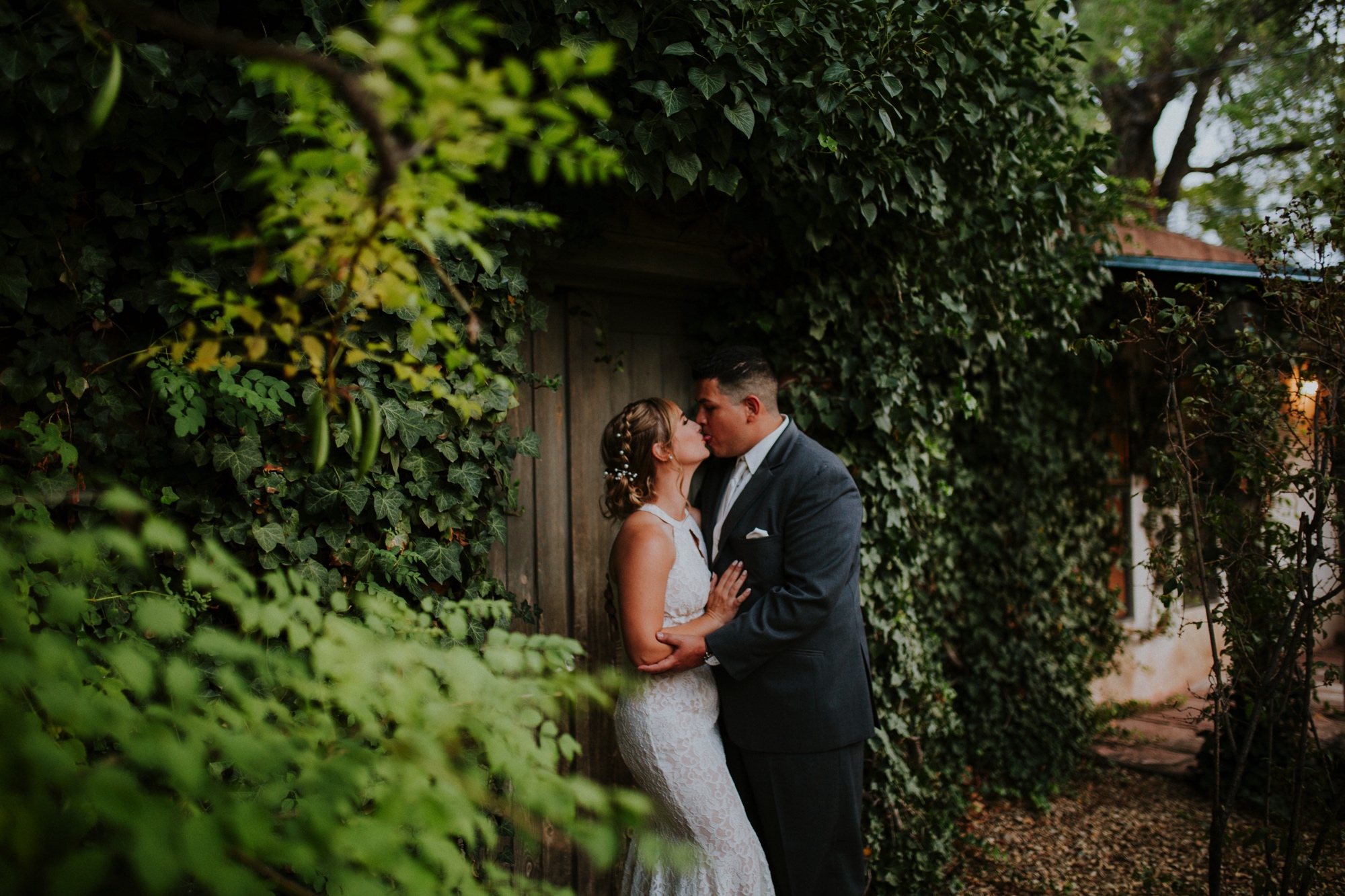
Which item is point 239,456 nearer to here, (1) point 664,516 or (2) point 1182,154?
(1) point 664,516

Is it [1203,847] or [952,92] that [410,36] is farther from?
[1203,847]

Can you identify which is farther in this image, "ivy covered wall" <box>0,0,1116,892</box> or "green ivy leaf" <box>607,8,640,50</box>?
"green ivy leaf" <box>607,8,640,50</box>

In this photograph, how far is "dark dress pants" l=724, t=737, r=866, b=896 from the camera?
8.09 feet

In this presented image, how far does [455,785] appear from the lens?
873mm

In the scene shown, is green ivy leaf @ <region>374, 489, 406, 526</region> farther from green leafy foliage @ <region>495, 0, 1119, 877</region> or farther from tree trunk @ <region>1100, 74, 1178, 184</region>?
tree trunk @ <region>1100, 74, 1178, 184</region>

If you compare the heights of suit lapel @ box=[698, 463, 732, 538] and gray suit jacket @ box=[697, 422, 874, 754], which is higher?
suit lapel @ box=[698, 463, 732, 538]

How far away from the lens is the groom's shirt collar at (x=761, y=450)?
270 centimetres

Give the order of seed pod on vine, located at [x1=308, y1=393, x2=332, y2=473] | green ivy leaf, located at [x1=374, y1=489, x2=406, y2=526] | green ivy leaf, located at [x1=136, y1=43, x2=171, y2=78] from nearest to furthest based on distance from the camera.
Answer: seed pod on vine, located at [x1=308, y1=393, x2=332, y2=473] → green ivy leaf, located at [x1=136, y1=43, x2=171, y2=78] → green ivy leaf, located at [x1=374, y1=489, x2=406, y2=526]

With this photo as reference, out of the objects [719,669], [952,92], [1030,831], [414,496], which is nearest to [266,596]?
[414,496]

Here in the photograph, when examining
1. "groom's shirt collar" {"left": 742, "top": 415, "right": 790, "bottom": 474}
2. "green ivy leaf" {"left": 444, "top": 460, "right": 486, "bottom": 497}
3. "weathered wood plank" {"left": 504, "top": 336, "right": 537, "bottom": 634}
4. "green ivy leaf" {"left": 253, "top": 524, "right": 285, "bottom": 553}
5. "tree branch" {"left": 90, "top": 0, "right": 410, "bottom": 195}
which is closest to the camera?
"tree branch" {"left": 90, "top": 0, "right": 410, "bottom": 195}

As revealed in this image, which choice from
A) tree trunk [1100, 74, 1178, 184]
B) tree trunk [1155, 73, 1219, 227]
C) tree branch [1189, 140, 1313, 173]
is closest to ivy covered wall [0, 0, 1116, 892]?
tree trunk [1100, 74, 1178, 184]

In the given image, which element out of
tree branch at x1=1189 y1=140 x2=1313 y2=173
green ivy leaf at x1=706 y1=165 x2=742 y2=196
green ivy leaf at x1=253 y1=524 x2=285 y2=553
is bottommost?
green ivy leaf at x1=253 y1=524 x2=285 y2=553

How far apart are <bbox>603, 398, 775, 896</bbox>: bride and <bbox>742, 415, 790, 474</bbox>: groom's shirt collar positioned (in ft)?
0.59

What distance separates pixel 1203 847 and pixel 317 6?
492 centimetres
